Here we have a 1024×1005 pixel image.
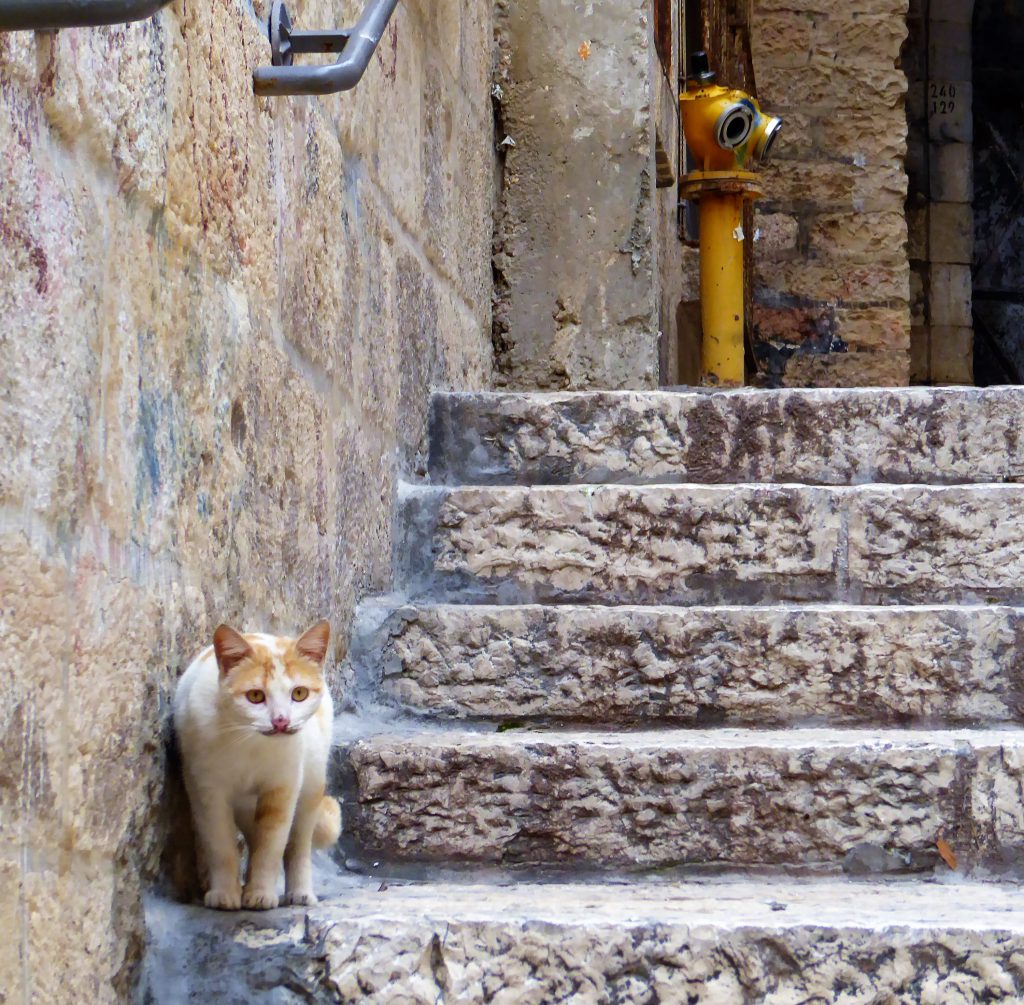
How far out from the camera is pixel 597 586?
9.11 ft

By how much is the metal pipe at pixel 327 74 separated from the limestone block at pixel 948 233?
27.1 ft

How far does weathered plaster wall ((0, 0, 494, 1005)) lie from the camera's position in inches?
49.8

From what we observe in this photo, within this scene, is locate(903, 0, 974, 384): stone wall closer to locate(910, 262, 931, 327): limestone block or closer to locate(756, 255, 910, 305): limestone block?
locate(910, 262, 931, 327): limestone block

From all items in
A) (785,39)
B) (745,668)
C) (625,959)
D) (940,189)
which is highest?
(785,39)

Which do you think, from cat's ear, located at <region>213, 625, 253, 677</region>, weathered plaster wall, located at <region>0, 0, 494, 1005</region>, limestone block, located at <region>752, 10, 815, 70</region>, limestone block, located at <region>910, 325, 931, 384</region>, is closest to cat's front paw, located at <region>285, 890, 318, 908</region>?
weathered plaster wall, located at <region>0, 0, 494, 1005</region>

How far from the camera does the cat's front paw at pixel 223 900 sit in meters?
1.68

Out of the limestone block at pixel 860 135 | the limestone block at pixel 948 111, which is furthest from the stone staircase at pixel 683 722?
the limestone block at pixel 948 111

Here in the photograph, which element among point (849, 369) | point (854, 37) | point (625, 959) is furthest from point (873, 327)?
point (625, 959)

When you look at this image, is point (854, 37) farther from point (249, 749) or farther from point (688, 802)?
point (249, 749)

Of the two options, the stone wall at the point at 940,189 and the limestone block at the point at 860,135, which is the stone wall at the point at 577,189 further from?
Answer: the stone wall at the point at 940,189

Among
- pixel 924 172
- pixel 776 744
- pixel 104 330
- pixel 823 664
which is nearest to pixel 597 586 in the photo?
pixel 823 664

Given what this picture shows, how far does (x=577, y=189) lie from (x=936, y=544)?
6.05 ft

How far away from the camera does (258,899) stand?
5.59 feet

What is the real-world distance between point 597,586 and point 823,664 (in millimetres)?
494
